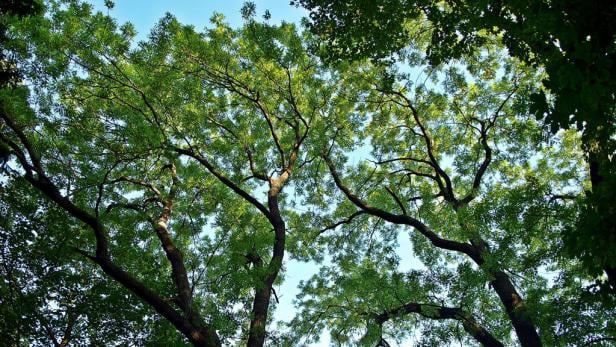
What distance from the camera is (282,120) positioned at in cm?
1192

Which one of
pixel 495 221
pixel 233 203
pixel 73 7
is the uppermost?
pixel 73 7

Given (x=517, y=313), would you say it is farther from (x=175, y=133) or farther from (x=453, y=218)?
(x=175, y=133)

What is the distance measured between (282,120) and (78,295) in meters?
6.37

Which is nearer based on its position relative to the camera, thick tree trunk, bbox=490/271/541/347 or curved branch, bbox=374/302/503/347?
thick tree trunk, bbox=490/271/541/347

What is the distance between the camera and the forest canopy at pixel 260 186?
766 centimetres

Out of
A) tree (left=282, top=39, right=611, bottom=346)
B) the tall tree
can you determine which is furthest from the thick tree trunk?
the tall tree

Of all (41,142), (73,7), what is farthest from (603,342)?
(73,7)

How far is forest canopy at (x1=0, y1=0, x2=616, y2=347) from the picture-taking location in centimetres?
766

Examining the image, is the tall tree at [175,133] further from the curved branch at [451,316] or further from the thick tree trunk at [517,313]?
the thick tree trunk at [517,313]

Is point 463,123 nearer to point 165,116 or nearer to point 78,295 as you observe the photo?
point 165,116

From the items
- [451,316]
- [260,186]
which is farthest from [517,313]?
[260,186]

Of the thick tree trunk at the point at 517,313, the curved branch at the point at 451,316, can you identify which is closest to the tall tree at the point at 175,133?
the curved branch at the point at 451,316

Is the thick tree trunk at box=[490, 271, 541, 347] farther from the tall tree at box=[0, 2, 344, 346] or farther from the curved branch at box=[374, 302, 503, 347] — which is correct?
the tall tree at box=[0, 2, 344, 346]

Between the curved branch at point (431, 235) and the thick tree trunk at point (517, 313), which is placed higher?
the curved branch at point (431, 235)
